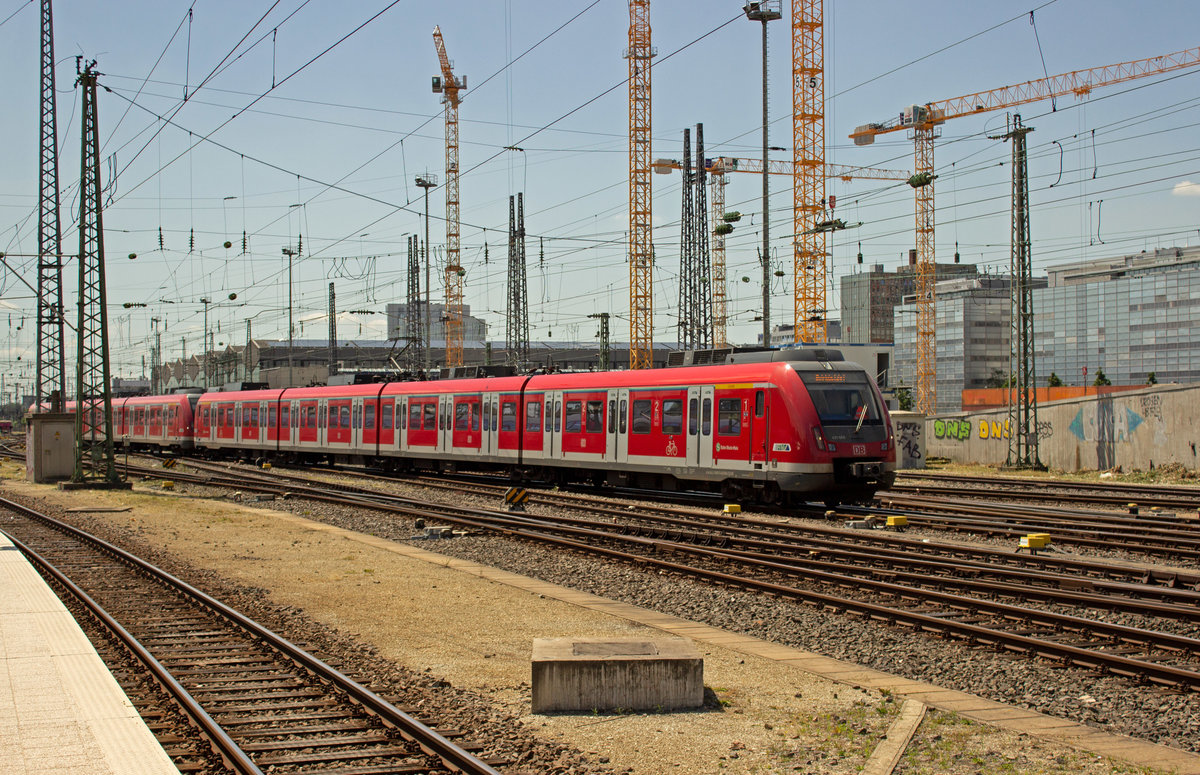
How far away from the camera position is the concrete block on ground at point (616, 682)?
818 cm

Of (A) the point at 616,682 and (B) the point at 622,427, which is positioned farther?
(B) the point at 622,427

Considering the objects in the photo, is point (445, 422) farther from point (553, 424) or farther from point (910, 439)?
point (910, 439)

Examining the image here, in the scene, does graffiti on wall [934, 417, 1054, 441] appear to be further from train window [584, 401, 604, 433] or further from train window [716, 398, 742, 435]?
train window [716, 398, 742, 435]

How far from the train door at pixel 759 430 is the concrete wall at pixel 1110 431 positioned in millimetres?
16698

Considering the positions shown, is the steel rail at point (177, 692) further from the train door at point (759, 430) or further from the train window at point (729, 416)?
the train window at point (729, 416)

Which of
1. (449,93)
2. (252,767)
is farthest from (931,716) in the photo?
(449,93)

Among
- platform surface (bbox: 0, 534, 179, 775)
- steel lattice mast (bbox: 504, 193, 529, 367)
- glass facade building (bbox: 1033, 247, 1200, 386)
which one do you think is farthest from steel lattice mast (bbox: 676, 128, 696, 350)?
glass facade building (bbox: 1033, 247, 1200, 386)

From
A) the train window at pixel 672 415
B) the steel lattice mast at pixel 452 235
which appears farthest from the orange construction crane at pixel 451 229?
the train window at pixel 672 415

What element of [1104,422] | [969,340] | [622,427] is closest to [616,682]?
[622,427]

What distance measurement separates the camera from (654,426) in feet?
81.5

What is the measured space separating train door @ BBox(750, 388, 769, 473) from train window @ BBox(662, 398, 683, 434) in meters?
2.45

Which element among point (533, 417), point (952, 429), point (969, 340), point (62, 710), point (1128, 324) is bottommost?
point (62, 710)

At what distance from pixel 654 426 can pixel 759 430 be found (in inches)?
147

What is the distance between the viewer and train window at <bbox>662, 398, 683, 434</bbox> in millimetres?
24000
